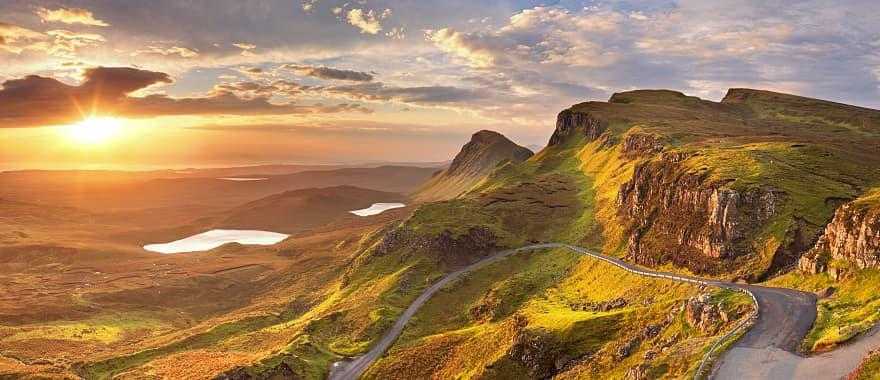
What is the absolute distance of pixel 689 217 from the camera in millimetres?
96688

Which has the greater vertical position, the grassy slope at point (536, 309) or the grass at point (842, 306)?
the grass at point (842, 306)

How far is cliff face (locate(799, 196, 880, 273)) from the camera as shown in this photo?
190 ft

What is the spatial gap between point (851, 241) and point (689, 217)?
36.0 m

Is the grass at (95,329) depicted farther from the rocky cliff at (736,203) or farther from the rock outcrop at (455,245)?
the rocky cliff at (736,203)

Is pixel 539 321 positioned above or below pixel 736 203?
below

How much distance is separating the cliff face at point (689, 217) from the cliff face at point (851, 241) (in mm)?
15644

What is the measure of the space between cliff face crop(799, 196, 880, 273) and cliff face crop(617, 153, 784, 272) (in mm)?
15644

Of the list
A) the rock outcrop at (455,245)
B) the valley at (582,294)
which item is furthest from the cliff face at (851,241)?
the rock outcrop at (455,245)

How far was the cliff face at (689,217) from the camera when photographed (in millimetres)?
84750

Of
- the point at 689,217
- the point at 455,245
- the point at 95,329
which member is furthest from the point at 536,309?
the point at 95,329

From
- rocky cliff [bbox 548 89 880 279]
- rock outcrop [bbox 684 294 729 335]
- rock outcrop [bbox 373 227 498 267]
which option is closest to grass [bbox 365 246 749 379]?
rock outcrop [bbox 684 294 729 335]

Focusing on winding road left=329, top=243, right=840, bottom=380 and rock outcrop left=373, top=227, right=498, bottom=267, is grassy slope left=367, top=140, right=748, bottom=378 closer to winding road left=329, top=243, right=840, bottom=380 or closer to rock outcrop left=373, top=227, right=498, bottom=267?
winding road left=329, top=243, right=840, bottom=380

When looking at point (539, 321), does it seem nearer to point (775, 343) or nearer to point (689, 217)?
point (689, 217)

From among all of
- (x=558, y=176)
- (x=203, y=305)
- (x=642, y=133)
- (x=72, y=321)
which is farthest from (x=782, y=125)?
(x=72, y=321)
